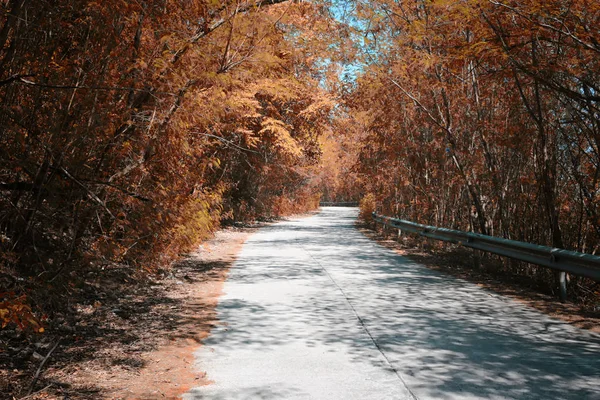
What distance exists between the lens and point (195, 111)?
7984mm

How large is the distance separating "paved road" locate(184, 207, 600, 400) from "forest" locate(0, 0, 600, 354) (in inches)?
71.1

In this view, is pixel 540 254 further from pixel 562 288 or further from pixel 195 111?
pixel 195 111

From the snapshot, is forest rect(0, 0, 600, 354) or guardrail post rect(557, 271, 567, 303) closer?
forest rect(0, 0, 600, 354)

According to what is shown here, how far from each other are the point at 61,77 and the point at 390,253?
12.7 m

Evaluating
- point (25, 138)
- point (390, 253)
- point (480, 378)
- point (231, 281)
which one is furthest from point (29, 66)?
point (390, 253)

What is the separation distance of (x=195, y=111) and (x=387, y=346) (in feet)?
13.8

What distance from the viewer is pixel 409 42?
15.5m

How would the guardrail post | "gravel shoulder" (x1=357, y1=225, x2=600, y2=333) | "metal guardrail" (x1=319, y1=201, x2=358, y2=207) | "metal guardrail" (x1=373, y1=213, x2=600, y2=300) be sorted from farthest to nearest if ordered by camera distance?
"metal guardrail" (x1=319, y1=201, x2=358, y2=207) < the guardrail post < "gravel shoulder" (x1=357, y1=225, x2=600, y2=333) < "metal guardrail" (x1=373, y1=213, x2=600, y2=300)

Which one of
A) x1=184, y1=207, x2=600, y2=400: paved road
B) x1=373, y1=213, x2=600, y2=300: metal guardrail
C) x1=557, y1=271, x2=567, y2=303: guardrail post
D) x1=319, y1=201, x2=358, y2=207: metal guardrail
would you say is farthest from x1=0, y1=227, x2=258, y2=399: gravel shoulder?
x1=319, y1=201, x2=358, y2=207: metal guardrail

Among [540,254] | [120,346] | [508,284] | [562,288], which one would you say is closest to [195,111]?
[120,346]

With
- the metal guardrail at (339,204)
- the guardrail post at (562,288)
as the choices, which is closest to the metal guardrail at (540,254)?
the guardrail post at (562,288)

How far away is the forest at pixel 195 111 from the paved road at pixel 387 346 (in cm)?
181

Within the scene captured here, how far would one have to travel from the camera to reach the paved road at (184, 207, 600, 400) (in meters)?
4.81

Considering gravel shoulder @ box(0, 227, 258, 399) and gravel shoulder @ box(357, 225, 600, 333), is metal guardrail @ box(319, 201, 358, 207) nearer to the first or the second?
gravel shoulder @ box(357, 225, 600, 333)
